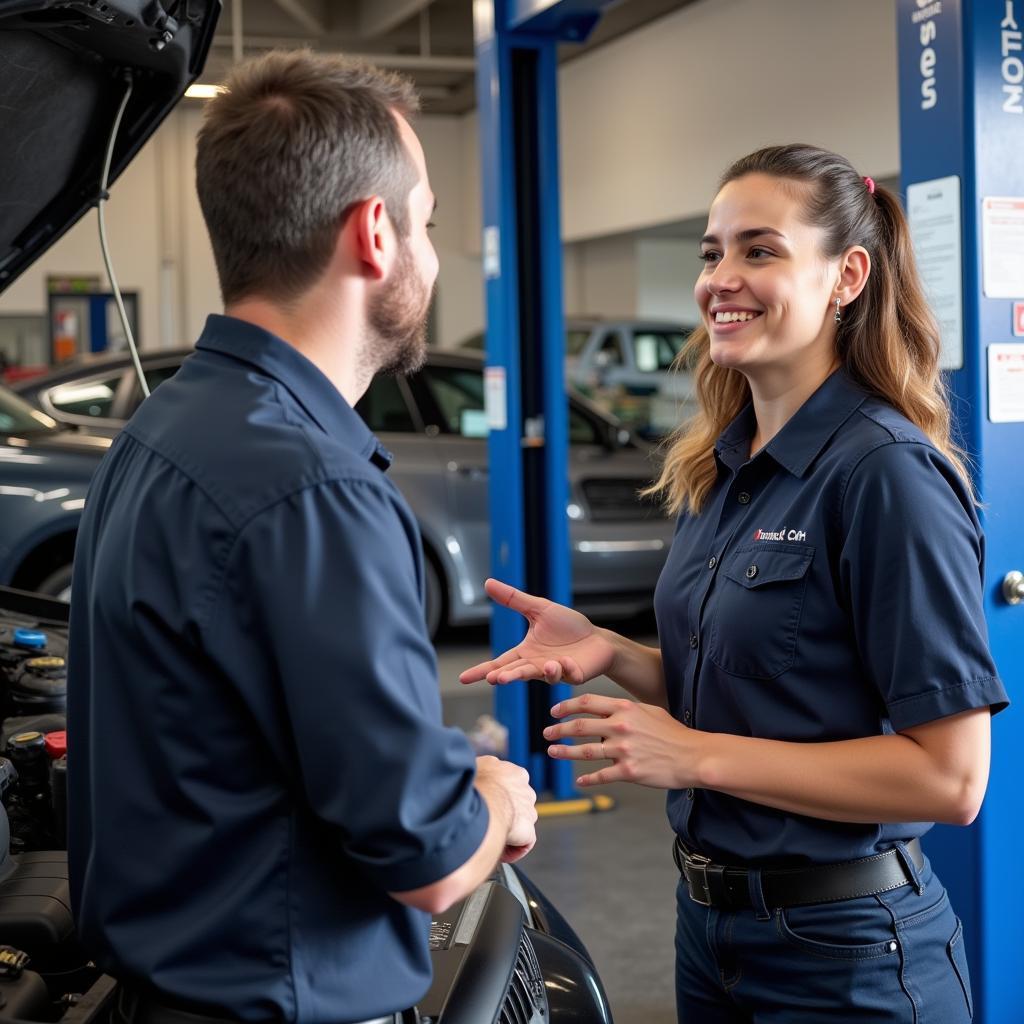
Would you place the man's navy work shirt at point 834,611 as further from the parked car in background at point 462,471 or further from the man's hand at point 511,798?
the parked car in background at point 462,471

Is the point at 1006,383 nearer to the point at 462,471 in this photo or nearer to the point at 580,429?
the point at 462,471

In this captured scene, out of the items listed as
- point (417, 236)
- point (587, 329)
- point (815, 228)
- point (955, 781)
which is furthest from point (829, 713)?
point (587, 329)

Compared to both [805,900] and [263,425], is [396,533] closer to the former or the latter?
[263,425]

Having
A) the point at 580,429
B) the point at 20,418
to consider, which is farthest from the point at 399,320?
the point at 580,429

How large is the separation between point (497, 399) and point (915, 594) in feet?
10.1

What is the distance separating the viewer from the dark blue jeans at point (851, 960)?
1473 mm

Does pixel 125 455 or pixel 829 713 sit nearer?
pixel 125 455

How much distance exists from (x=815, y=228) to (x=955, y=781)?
0.72 metres

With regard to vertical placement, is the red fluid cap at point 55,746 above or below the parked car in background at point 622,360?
below

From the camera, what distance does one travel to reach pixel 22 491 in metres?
5.30

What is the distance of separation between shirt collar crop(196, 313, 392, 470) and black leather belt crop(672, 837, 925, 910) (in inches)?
29.9

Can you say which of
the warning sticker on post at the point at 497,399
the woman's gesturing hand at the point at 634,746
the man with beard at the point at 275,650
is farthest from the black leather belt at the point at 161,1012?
the warning sticker on post at the point at 497,399

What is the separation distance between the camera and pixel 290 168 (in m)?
1.11

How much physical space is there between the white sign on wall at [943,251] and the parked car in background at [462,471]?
3.84 metres
